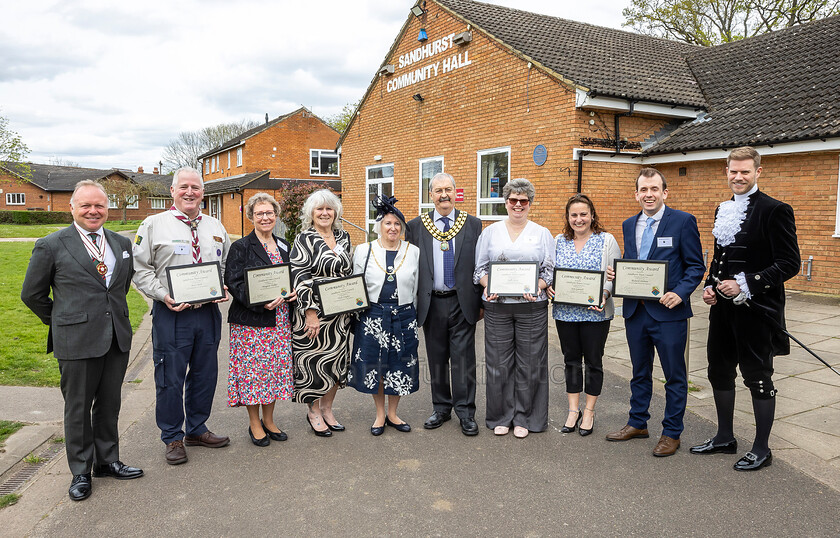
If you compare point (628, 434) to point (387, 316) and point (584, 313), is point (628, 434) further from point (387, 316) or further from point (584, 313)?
point (387, 316)

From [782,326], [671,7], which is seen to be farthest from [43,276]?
[671,7]

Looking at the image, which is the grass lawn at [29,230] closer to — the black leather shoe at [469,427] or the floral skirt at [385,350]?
the floral skirt at [385,350]

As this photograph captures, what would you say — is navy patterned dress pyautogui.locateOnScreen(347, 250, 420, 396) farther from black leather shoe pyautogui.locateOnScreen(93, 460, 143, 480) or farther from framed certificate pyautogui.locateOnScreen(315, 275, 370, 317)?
black leather shoe pyautogui.locateOnScreen(93, 460, 143, 480)

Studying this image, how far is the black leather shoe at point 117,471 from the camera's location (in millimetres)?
4012

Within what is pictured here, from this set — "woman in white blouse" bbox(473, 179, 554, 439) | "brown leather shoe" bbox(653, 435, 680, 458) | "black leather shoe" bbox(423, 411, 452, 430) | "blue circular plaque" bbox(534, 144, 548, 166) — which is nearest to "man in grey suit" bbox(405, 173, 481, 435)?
"black leather shoe" bbox(423, 411, 452, 430)

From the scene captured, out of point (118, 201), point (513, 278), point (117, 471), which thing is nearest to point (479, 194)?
point (513, 278)

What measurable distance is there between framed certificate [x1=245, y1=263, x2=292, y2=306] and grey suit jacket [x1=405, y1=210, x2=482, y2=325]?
1.09 m

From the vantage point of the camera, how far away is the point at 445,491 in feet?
12.4

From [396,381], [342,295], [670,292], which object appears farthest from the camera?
[396,381]

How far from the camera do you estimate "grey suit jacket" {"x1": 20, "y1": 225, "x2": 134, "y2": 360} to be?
12.1ft

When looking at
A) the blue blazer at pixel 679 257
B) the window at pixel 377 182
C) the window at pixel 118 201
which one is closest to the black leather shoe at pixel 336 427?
the blue blazer at pixel 679 257

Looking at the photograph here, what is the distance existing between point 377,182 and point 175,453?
1589 centimetres

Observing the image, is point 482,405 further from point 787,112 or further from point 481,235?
point 787,112

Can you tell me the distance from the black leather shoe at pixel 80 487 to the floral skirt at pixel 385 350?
1958mm
